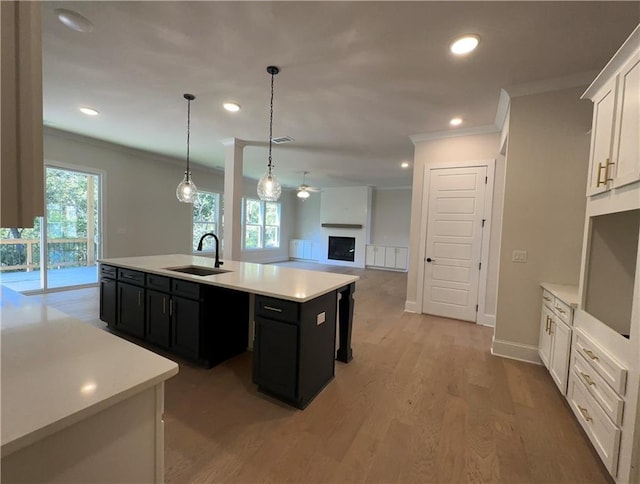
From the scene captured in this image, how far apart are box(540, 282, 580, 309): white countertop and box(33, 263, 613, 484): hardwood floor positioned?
0.81 meters

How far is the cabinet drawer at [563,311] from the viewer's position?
214 cm

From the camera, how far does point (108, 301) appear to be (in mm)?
3262

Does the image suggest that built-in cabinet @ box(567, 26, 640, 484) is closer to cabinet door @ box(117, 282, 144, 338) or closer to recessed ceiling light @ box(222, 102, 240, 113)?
recessed ceiling light @ box(222, 102, 240, 113)

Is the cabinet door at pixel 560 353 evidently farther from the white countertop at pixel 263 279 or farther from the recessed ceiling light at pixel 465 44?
the recessed ceiling light at pixel 465 44

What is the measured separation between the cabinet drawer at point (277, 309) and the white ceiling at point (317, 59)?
1.96m

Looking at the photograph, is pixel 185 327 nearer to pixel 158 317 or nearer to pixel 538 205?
pixel 158 317

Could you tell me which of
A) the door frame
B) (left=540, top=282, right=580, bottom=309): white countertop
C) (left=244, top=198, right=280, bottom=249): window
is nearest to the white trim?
the door frame

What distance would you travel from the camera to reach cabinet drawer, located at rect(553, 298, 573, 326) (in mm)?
2143

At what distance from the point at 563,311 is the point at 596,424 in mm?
855

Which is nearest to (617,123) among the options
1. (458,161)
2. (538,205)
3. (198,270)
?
(538,205)

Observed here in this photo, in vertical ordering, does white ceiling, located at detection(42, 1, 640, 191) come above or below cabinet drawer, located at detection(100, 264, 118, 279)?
above

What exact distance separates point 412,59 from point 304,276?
2.06 m

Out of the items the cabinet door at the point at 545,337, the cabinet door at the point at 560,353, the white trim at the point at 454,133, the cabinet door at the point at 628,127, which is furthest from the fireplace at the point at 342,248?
the cabinet door at the point at 628,127

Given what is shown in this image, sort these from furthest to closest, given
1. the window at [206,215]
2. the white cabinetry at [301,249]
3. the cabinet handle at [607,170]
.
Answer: the white cabinetry at [301,249]
the window at [206,215]
the cabinet handle at [607,170]
